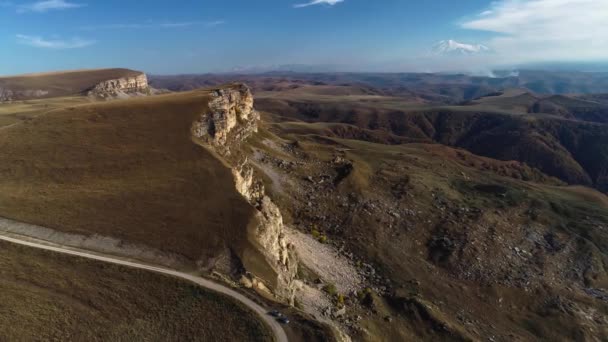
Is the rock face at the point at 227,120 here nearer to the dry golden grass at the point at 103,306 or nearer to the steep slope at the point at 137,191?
the steep slope at the point at 137,191

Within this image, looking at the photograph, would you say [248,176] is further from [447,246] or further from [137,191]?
[447,246]

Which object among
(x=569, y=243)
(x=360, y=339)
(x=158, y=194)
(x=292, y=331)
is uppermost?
(x=158, y=194)

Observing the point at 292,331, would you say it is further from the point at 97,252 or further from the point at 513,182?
the point at 513,182

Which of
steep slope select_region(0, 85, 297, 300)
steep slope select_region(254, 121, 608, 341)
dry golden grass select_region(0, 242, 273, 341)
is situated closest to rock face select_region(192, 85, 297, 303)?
steep slope select_region(0, 85, 297, 300)

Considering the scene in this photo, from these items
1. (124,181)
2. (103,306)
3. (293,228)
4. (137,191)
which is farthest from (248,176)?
(103,306)

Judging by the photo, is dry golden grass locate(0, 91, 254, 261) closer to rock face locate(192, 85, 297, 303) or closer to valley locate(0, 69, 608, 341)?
valley locate(0, 69, 608, 341)

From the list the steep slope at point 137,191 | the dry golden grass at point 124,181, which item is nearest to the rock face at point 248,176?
the steep slope at point 137,191

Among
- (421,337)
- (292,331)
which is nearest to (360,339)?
(421,337)
